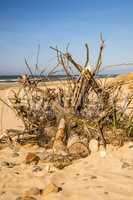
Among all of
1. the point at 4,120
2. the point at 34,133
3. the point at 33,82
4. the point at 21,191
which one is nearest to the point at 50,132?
the point at 34,133

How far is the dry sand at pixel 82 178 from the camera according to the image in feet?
10.5

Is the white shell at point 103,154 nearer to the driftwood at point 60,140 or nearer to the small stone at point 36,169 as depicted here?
the driftwood at point 60,140

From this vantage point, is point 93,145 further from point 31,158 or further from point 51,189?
point 51,189

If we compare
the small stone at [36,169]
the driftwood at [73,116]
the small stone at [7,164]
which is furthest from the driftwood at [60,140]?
the small stone at [7,164]

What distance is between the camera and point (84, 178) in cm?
360

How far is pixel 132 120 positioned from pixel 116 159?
76 centimetres

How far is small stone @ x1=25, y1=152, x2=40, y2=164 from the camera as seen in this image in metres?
4.36

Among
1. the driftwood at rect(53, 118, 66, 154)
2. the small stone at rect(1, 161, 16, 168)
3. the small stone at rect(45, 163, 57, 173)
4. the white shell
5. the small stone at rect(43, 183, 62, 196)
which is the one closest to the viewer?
the small stone at rect(43, 183, 62, 196)

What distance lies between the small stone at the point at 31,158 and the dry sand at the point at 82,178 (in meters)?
0.06

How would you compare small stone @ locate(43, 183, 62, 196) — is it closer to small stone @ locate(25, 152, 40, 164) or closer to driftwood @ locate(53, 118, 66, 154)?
small stone @ locate(25, 152, 40, 164)

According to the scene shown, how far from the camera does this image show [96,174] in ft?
12.1

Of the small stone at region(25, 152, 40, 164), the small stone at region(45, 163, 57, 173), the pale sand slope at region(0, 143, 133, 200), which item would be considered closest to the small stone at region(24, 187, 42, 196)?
the pale sand slope at region(0, 143, 133, 200)

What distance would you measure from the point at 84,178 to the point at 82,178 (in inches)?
1.0

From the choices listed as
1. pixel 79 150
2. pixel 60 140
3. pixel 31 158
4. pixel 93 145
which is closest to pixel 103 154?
pixel 93 145
